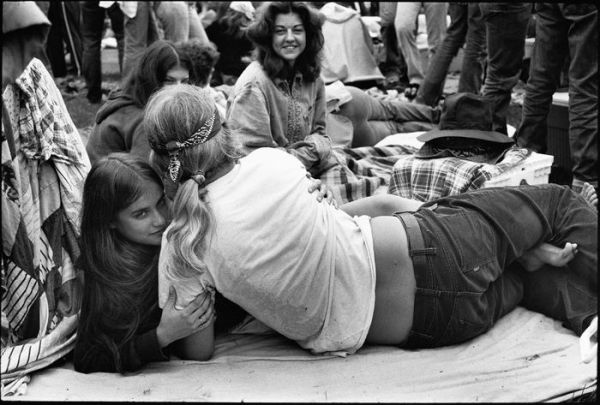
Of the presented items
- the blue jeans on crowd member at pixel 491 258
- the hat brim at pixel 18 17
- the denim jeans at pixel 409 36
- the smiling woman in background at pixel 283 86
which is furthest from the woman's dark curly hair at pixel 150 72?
the denim jeans at pixel 409 36

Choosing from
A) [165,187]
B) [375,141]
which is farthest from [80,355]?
[375,141]

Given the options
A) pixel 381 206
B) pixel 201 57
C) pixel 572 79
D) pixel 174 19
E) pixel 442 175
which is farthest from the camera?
pixel 174 19

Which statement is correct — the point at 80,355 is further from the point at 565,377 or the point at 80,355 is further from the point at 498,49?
the point at 498,49

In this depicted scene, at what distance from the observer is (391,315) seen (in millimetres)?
2438

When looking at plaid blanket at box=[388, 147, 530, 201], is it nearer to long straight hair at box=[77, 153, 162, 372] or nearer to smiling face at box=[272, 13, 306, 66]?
smiling face at box=[272, 13, 306, 66]

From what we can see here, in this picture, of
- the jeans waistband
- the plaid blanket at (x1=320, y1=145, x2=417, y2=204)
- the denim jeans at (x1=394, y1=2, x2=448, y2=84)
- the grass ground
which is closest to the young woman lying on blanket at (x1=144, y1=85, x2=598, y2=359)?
the jeans waistband

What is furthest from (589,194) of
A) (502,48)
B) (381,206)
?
(502,48)

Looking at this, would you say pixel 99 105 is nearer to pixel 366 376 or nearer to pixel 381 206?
pixel 381 206

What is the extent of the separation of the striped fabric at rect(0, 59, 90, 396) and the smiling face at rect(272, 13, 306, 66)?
1.33 meters

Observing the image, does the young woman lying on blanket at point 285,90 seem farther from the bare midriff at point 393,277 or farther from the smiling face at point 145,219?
the bare midriff at point 393,277

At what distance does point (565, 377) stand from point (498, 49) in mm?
2731

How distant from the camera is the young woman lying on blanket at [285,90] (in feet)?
12.3

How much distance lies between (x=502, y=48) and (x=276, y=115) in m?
1.64

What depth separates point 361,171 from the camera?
4.21 m
